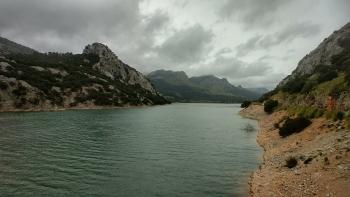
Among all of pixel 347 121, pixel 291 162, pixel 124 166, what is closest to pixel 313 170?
pixel 291 162

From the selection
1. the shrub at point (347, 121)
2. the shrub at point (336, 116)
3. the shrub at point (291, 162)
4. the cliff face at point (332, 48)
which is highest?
the cliff face at point (332, 48)

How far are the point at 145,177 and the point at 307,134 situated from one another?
23984 millimetres

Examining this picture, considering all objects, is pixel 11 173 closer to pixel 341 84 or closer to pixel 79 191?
pixel 79 191

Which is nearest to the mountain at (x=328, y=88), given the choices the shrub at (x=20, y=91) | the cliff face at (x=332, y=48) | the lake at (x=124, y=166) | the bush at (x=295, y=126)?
the cliff face at (x=332, y=48)

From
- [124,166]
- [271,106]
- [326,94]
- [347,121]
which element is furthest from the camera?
[271,106]

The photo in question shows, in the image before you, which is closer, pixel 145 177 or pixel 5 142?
pixel 145 177

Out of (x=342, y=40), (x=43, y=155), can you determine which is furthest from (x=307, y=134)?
(x=342, y=40)

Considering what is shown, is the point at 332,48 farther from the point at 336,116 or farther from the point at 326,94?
the point at 336,116

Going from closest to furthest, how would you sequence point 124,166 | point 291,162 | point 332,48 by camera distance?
point 291,162
point 124,166
point 332,48

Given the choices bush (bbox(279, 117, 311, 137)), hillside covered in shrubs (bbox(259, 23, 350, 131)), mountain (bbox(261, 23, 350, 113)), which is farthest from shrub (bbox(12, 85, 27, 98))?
bush (bbox(279, 117, 311, 137))

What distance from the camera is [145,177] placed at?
31.4 m

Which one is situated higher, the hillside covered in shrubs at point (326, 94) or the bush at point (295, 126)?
the hillside covered in shrubs at point (326, 94)

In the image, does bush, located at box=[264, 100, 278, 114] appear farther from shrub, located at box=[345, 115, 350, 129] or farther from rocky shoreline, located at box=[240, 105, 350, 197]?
shrub, located at box=[345, 115, 350, 129]

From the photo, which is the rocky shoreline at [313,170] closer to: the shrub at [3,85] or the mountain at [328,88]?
the mountain at [328,88]
